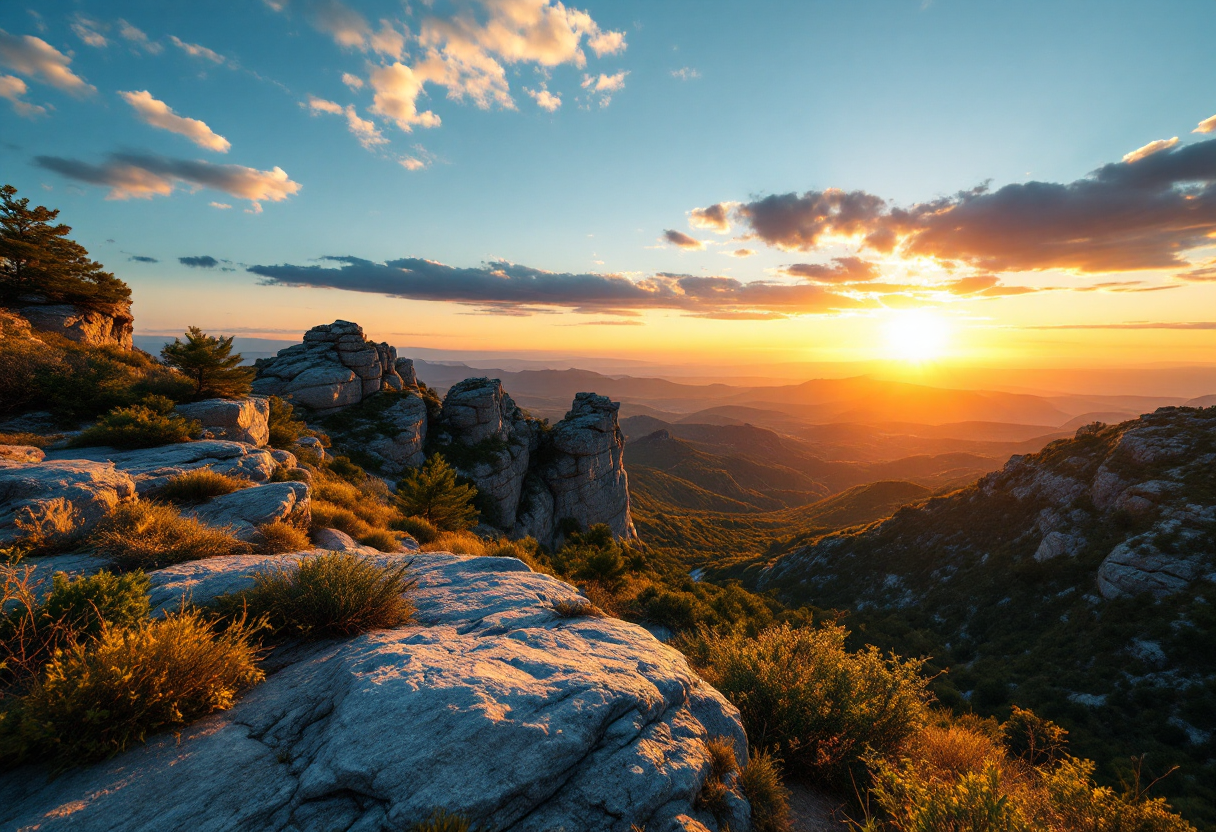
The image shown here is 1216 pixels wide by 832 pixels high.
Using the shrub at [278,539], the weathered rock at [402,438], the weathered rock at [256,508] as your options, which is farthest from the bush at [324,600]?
the weathered rock at [402,438]

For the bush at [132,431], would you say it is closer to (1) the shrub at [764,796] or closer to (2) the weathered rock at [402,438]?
(1) the shrub at [764,796]

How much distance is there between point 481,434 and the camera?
41.5 m

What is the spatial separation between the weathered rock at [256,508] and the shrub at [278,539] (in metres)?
0.16

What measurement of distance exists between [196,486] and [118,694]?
758 cm

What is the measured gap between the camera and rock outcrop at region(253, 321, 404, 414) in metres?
33.5

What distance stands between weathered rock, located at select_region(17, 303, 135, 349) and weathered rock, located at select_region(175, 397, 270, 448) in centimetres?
1079

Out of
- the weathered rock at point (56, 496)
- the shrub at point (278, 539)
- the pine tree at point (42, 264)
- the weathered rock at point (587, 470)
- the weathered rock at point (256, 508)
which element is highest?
the pine tree at point (42, 264)

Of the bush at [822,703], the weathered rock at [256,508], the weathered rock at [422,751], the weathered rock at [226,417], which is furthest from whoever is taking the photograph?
the weathered rock at [226,417]

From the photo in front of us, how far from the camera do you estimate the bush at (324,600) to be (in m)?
5.51

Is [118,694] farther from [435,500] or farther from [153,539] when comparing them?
[435,500]

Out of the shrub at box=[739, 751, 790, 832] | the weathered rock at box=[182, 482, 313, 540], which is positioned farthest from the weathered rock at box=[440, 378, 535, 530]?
the shrub at box=[739, 751, 790, 832]

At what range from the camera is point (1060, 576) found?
27094 mm

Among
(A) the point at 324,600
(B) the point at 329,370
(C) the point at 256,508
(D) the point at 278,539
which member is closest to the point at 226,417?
(C) the point at 256,508

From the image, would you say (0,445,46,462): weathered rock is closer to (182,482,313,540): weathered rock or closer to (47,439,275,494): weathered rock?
(47,439,275,494): weathered rock
